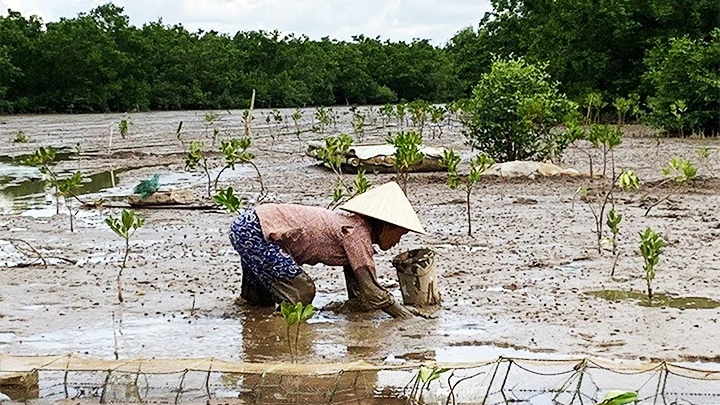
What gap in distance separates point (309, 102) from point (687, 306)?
66.8 m

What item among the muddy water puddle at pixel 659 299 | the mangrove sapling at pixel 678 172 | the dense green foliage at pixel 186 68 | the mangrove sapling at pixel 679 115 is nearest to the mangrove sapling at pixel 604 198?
the mangrove sapling at pixel 678 172

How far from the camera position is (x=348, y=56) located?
7744 centimetres

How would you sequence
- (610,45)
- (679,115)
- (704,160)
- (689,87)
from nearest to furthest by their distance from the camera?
(704,160) → (679,115) → (689,87) → (610,45)

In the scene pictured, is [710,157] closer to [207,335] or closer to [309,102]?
[207,335]

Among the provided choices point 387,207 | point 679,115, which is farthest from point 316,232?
point 679,115

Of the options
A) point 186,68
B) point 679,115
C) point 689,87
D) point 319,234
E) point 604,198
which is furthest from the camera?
point 186,68

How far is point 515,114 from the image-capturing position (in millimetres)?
16531

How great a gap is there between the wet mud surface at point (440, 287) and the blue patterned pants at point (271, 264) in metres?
0.24

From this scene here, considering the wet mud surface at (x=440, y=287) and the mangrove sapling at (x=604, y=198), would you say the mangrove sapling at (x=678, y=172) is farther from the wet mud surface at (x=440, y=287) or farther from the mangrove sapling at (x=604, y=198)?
the mangrove sapling at (x=604, y=198)

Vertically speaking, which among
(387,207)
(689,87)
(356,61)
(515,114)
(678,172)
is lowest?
(678,172)

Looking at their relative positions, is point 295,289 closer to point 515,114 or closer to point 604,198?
point 604,198

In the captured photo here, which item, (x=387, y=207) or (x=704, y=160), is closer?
(x=387, y=207)

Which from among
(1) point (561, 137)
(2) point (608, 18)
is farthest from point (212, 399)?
(2) point (608, 18)

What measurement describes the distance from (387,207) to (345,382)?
5.08 ft
